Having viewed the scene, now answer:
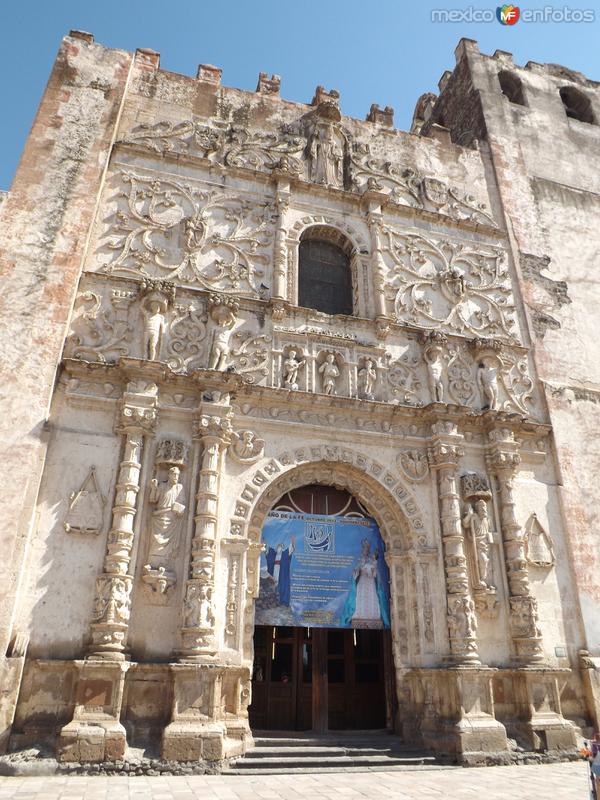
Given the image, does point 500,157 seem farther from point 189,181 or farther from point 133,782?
point 133,782

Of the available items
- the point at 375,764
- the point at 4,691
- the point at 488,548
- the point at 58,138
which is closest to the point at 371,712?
the point at 375,764

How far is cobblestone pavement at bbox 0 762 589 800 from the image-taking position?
6582 mm

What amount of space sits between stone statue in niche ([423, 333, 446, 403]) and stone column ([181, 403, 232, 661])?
4290mm

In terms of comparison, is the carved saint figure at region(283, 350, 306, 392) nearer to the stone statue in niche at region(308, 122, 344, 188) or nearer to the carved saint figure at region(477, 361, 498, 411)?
the carved saint figure at region(477, 361, 498, 411)

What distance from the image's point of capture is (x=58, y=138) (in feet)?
39.7

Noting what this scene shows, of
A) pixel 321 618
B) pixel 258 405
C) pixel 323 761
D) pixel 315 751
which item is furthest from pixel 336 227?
pixel 323 761

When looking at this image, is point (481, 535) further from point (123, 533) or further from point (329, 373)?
point (123, 533)

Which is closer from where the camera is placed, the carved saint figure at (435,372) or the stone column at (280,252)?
the stone column at (280,252)

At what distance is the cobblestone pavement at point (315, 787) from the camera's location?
21.6ft

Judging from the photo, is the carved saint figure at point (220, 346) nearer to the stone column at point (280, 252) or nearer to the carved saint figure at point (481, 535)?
the stone column at point (280, 252)

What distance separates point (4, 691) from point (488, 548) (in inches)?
315

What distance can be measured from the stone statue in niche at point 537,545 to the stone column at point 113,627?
23.8 feet

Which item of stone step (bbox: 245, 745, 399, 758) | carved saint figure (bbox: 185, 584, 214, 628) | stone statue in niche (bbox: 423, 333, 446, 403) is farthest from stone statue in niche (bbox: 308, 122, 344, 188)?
stone step (bbox: 245, 745, 399, 758)

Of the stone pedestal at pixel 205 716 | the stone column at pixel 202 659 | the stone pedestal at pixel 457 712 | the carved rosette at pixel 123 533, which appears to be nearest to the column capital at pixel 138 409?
the carved rosette at pixel 123 533
